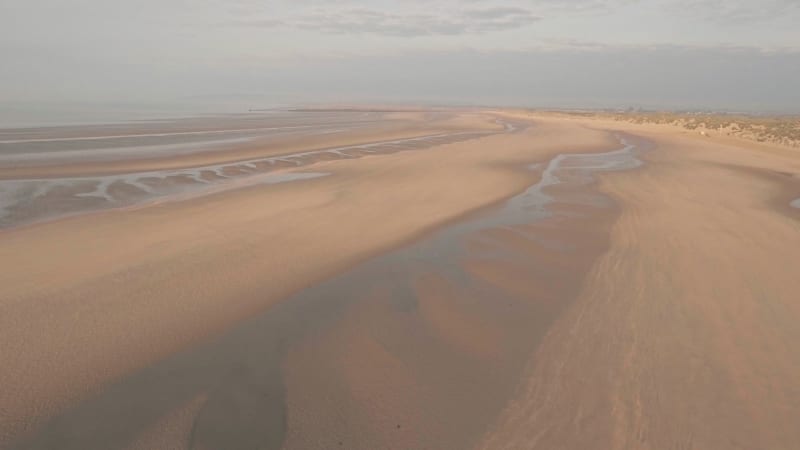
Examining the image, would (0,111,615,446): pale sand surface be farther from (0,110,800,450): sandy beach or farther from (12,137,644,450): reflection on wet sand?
(12,137,644,450): reflection on wet sand

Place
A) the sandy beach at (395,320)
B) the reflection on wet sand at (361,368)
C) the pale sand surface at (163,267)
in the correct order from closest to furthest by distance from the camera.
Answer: the reflection on wet sand at (361,368) < the sandy beach at (395,320) < the pale sand surface at (163,267)

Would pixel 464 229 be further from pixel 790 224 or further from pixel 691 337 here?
pixel 790 224

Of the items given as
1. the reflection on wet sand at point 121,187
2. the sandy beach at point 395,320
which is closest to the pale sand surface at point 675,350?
the sandy beach at point 395,320

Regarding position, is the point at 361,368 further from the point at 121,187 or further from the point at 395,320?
the point at 121,187

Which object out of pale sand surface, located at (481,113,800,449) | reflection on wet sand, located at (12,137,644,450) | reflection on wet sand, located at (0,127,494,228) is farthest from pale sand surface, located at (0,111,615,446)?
pale sand surface, located at (481,113,800,449)

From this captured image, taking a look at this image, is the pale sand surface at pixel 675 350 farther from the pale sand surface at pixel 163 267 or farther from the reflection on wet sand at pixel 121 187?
the reflection on wet sand at pixel 121 187
